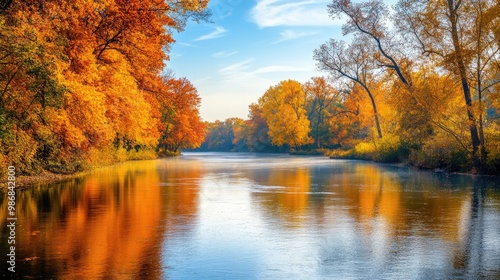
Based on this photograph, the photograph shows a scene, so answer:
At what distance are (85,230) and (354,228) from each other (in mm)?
6032

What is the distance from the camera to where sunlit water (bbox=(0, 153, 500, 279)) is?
24.0ft

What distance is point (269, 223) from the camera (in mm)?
11688

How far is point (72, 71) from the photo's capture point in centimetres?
2361

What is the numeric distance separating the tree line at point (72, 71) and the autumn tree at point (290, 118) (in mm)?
57125

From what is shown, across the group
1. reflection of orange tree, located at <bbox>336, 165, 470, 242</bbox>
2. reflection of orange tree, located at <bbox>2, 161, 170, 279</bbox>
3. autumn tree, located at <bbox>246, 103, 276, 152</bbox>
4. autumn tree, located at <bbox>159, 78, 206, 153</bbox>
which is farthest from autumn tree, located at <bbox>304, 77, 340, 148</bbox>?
reflection of orange tree, located at <bbox>2, 161, 170, 279</bbox>

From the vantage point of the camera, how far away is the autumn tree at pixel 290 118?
9212 cm

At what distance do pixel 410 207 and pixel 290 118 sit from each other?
259 feet

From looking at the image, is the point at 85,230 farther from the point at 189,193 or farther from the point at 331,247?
the point at 189,193

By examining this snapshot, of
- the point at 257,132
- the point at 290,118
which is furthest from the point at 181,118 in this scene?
the point at 257,132

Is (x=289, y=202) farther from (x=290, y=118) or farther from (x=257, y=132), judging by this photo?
(x=257, y=132)

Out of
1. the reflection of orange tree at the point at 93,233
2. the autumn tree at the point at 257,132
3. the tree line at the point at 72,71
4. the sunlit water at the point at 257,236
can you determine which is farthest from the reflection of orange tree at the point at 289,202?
the autumn tree at the point at 257,132

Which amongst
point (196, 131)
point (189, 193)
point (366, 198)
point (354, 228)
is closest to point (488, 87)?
point (366, 198)

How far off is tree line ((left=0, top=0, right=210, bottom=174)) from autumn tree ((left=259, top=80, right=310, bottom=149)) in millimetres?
57125

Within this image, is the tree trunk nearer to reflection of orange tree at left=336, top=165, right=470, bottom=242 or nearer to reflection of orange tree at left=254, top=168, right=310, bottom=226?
reflection of orange tree at left=336, top=165, right=470, bottom=242
